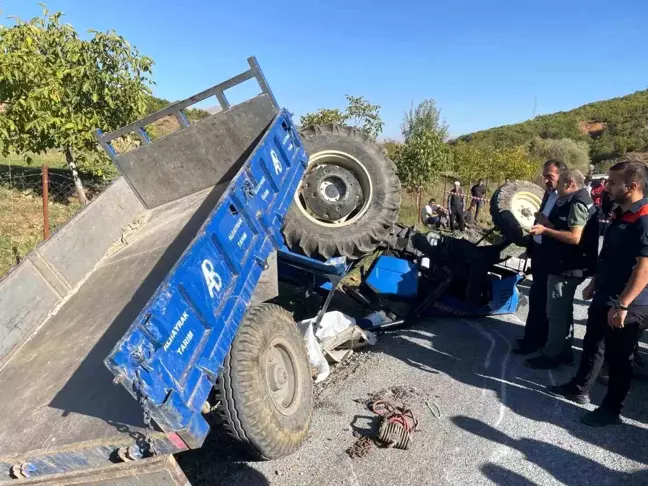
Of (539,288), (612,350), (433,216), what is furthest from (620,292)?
(433,216)

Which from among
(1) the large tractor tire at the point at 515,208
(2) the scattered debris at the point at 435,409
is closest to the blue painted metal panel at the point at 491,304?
(1) the large tractor tire at the point at 515,208

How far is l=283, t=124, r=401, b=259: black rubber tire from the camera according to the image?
484cm

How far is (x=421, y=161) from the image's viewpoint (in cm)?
1627

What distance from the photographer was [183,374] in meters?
2.33

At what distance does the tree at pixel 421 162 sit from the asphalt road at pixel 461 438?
12.5 meters

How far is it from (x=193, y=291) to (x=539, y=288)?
3539mm

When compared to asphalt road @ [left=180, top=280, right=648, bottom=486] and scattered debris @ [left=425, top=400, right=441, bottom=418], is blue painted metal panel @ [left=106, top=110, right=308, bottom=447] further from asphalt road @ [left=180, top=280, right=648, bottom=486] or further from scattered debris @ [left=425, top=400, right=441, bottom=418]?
scattered debris @ [left=425, top=400, right=441, bottom=418]

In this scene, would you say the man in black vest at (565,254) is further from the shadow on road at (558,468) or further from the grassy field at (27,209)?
the grassy field at (27,209)

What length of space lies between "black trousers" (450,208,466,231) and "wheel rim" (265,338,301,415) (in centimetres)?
1129

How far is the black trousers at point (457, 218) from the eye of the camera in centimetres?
1382

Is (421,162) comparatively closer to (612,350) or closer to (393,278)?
(393,278)

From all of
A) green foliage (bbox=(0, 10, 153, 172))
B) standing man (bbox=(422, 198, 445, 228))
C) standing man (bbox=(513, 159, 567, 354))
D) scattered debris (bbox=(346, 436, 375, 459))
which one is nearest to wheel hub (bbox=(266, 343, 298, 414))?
scattered debris (bbox=(346, 436, 375, 459))

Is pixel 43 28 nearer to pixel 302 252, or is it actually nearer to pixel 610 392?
pixel 302 252

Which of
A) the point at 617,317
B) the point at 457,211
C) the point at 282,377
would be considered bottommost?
the point at 457,211
